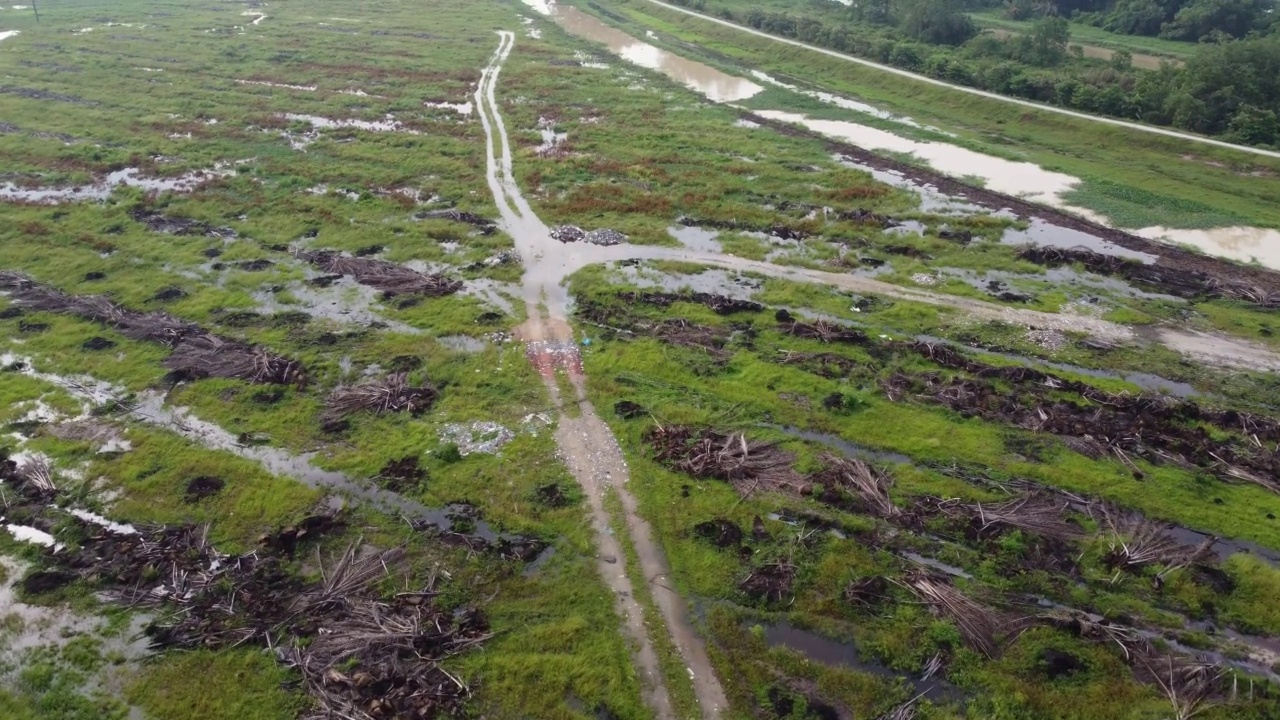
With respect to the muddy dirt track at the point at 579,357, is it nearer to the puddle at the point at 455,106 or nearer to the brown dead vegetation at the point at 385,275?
the brown dead vegetation at the point at 385,275

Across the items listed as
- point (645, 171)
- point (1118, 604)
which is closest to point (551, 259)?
point (645, 171)

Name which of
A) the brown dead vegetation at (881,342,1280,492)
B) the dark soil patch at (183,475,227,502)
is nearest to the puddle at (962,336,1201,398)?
the brown dead vegetation at (881,342,1280,492)

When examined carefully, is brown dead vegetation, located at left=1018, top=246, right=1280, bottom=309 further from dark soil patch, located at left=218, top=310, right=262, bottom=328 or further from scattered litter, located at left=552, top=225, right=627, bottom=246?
dark soil patch, located at left=218, top=310, right=262, bottom=328

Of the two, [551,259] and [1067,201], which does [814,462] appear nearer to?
[551,259]

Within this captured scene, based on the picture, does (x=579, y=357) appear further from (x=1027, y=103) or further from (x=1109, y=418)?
(x=1027, y=103)

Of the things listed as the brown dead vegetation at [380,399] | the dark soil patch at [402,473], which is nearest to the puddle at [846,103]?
the brown dead vegetation at [380,399]
